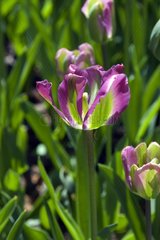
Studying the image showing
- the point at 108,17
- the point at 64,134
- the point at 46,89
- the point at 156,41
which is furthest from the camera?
the point at 64,134

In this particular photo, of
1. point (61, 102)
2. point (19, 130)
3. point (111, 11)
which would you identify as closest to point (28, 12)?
point (19, 130)

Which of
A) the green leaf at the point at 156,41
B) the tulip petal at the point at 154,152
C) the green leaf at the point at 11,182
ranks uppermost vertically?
the green leaf at the point at 156,41

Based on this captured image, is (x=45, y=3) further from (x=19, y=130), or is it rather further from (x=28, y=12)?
(x=19, y=130)

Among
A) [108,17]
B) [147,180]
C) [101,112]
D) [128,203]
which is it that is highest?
[108,17]

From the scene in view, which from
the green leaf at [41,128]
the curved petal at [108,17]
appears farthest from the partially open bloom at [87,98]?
the green leaf at [41,128]

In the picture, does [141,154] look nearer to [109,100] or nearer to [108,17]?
[109,100]

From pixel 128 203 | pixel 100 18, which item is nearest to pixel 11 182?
pixel 128 203

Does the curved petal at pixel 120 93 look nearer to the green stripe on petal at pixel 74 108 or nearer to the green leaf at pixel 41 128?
the green stripe on petal at pixel 74 108
